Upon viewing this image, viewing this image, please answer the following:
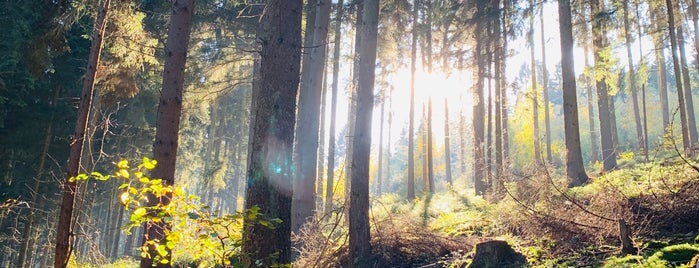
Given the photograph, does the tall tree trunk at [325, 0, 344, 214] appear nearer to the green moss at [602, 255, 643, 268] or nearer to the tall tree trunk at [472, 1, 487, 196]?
the tall tree trunk at [472, 1, 487, 196]

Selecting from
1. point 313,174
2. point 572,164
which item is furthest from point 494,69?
point 313,174

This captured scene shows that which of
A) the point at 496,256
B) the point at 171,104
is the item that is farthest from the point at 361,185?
the point at 171,104

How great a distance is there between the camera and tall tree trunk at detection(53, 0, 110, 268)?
4.98 meters

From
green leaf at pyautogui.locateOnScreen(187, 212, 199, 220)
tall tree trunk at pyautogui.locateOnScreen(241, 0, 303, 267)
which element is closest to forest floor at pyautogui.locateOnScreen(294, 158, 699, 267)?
tall tree trunk at pyautogui.locateOnScreen(241, 0, 303, 267)

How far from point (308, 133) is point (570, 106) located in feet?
23.0

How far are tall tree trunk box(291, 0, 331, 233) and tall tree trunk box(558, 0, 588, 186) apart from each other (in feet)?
21.2

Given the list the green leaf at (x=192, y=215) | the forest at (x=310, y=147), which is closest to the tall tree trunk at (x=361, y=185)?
the forest at (x=310, y=147)

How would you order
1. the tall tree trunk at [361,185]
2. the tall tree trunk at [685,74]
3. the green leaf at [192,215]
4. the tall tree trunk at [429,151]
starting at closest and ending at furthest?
the green leaf at [192,215] < the tall tree trunk at [361,185] < the tall tree trunk at [685,74] < the tall tree trunk at [429,151]

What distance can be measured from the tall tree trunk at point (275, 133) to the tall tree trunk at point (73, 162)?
2.02 meters

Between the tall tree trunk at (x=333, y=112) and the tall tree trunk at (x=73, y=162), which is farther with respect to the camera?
the tall tree trunk at (x=333, y=112)

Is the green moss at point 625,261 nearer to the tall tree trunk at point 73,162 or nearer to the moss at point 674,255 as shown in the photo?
the moss at point 674,255

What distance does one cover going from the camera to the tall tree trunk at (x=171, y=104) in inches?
256

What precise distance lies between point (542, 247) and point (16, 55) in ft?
43.5

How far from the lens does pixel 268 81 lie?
536 centimetres
